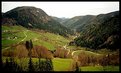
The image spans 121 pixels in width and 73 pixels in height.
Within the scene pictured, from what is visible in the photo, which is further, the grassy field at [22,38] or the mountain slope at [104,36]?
the mountain slope at [104,36]

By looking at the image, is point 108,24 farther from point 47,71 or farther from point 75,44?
point 47,71

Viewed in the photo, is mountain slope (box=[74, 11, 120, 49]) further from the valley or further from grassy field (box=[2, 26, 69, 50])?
grassy field (box=[2, 26, 69, 50])

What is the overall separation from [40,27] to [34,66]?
4630 inches

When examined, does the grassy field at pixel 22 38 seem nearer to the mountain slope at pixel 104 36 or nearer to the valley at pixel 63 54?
the valley at pixel 63 54

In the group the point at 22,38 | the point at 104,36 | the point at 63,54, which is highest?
the point at 104,36

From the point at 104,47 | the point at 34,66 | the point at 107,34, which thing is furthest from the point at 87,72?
the point at 107,34

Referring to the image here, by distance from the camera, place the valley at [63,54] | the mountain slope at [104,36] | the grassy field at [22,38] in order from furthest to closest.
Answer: the mountain slope at [104,36]
the grassy field at [22,38]
the valley at [63,54]

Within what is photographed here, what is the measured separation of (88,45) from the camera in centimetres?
12812

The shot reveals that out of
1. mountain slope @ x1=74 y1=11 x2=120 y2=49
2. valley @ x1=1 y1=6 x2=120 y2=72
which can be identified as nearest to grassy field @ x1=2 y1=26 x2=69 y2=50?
valley @ x1=1 y1=6 x2=120 y2=72

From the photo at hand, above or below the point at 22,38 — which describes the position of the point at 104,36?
above

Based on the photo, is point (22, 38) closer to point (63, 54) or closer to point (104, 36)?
point (63, 54)

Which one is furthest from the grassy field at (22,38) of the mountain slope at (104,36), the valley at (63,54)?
the mountain slope at (104,36)

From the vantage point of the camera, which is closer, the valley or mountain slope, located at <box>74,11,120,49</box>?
the valley

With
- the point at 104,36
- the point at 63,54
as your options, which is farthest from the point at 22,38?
the point at 104,36
